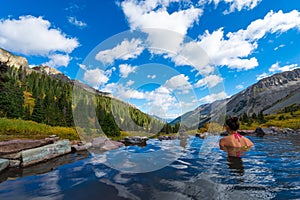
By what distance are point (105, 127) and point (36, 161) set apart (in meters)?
25.2

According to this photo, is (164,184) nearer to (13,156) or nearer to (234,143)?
(234,143)

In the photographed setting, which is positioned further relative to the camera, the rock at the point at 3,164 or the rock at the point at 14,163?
the rock at the point at 14,163

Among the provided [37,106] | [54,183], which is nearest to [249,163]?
[54,183]

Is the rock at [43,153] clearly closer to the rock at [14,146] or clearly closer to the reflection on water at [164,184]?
the rock at [14,146]

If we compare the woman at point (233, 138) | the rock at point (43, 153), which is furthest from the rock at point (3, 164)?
the woman at point (233, 138)

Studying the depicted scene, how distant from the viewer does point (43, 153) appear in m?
10.9

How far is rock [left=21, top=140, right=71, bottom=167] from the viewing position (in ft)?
31.3

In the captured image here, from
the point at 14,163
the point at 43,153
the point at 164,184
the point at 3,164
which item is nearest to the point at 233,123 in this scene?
the point at 164,184

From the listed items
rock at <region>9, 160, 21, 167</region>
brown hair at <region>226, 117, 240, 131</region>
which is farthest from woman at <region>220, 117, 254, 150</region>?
rock at <region>9, 160, 21, 167</region>

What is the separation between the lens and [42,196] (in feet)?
16.6

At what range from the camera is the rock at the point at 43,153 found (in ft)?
31.3

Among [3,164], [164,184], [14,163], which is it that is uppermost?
[3,164]

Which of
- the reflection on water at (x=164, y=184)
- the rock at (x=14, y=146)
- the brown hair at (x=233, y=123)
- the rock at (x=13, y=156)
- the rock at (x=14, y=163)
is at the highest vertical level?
the brown hair at (x=233, y=123)

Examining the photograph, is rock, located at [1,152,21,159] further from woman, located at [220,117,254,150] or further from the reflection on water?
woman, located at [220,117,254,150]
